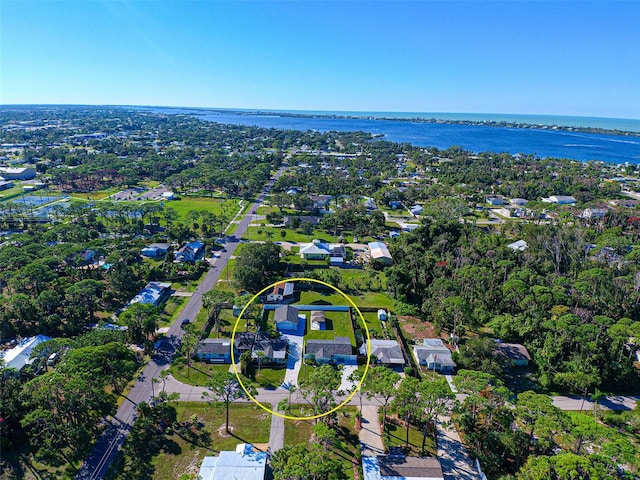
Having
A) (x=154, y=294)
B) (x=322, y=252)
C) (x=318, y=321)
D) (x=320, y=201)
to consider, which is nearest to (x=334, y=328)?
(x=318, y=321)

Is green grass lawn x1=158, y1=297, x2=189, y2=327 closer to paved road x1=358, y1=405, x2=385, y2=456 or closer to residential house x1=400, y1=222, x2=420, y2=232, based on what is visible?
paved road x1=358, y1=405, x2=385, y2=456

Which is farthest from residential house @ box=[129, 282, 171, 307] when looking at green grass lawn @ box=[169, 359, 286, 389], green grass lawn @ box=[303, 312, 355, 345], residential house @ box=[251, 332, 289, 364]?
green grass lawn @ box=[303, 312, 355, 345]

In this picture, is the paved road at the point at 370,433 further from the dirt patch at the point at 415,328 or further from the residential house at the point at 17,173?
the residential house at the point at 17,173

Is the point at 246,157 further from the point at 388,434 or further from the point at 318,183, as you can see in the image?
the point at 388,434

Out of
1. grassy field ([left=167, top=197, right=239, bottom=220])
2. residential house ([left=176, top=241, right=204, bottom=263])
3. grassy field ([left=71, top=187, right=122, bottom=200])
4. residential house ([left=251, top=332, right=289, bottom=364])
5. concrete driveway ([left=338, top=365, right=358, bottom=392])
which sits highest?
grassy field ([left=71, top=187, right=122, bottom=200])

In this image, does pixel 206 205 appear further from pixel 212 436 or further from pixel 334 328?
pixel 212 436

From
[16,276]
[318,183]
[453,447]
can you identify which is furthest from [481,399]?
[318,183]
